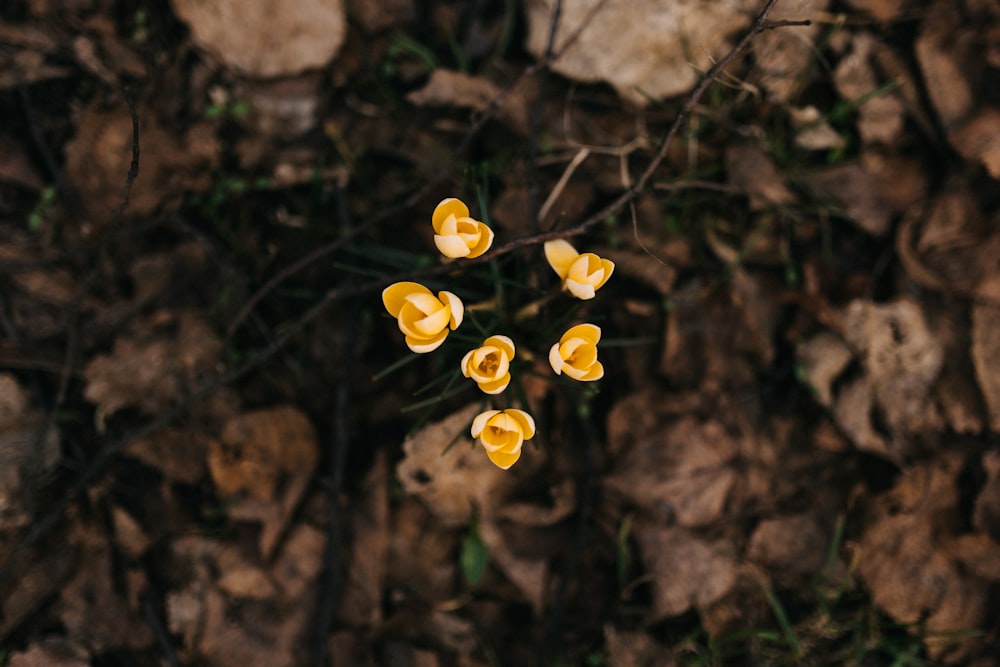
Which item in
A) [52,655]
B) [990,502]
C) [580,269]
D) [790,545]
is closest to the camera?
[580,269]

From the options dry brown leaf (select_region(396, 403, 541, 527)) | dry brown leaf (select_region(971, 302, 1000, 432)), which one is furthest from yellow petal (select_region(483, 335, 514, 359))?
dry brown leaf (select_region(971, 302, 1000, 432))

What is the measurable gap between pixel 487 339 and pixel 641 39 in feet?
3.89

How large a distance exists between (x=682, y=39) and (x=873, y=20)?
2.18ft

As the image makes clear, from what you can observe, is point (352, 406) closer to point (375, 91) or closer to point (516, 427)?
point (516, 427)

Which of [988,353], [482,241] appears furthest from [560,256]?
[988,353]

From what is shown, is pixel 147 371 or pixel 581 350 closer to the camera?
pixel 581 350

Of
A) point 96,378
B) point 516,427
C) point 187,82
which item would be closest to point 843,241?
point 516,427

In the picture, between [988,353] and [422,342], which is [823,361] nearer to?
[988,353]

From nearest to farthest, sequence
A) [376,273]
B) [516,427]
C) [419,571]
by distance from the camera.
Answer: [516,427] < [376,273] < [419,571]

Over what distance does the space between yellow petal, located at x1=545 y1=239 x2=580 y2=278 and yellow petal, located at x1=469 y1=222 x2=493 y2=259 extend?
0.63ft

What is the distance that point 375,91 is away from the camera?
2193 millimetres

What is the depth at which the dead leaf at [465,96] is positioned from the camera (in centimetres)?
207

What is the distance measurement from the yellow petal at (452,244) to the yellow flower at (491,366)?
0.66 feet

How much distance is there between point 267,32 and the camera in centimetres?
207
